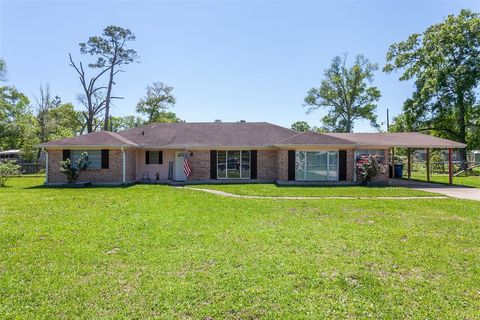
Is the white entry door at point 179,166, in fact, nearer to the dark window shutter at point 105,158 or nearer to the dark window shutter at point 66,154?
the dark window shutter at point 105,158

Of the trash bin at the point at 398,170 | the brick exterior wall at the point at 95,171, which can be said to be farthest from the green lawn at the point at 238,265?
the trash bin at the point at 398,170

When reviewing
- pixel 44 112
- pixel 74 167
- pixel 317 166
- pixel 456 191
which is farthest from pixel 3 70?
pixel 456 191

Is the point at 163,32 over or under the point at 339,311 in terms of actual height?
over

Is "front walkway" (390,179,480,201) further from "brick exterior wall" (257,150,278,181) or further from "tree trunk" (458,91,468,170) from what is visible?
"tree trunk" (458,91,468,170)

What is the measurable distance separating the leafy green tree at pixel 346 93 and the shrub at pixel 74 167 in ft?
110

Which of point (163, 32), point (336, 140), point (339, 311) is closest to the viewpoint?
point (339, 311)

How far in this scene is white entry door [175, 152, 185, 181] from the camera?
2025cm

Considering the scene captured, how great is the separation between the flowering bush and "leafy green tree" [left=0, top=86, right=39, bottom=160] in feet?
86.3

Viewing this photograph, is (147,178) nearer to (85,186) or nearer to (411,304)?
(85,186)

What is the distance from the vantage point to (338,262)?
5.12 metres

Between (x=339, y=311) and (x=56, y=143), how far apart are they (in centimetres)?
1903

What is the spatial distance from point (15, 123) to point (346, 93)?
38.8 meters

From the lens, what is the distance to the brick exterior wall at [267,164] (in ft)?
65.0

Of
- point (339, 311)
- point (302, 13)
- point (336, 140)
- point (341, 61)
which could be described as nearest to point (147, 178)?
point (336, 140)
